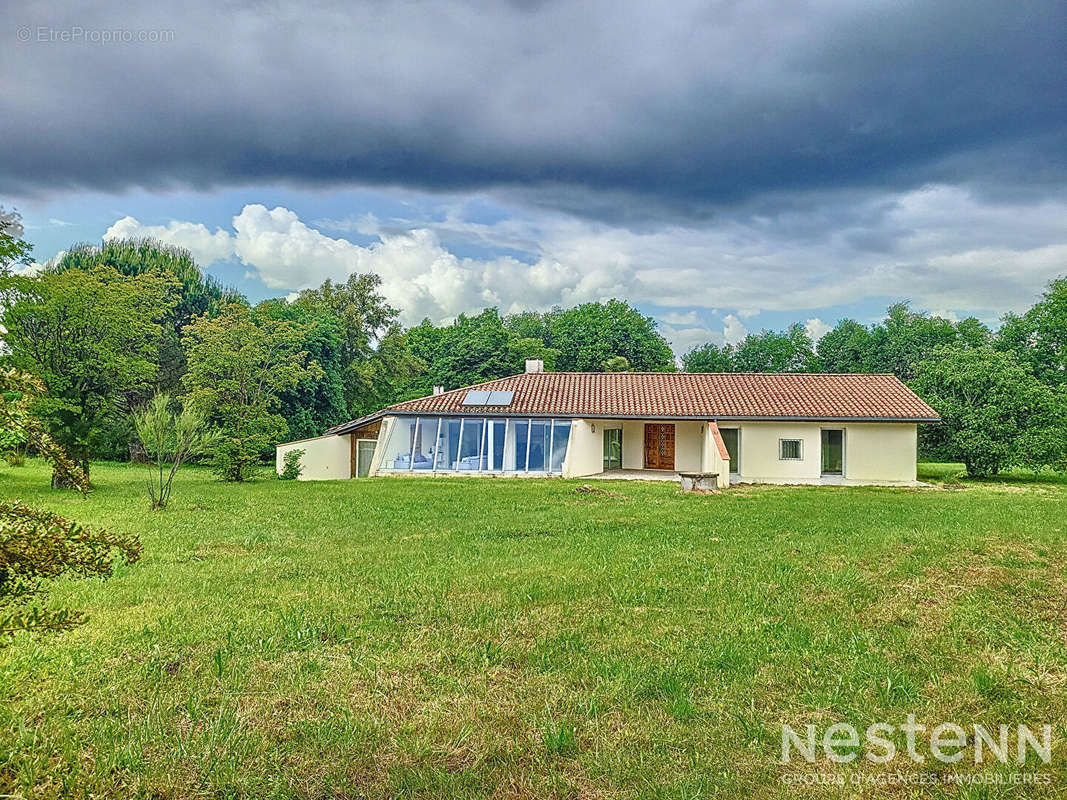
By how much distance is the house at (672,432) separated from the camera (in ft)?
77.0

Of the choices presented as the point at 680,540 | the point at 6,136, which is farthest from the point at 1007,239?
the point at 6,136

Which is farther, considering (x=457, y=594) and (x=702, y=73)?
(x=702, y=73)

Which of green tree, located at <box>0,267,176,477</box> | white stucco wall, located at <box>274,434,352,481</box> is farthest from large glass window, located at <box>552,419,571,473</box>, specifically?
green tree, located at <box>0,267,176,477</box>

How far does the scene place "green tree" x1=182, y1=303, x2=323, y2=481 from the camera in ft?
70.9

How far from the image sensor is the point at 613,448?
27.5m

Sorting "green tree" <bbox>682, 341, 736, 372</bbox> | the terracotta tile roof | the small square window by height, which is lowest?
the small square window

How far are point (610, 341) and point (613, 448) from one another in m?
22.7

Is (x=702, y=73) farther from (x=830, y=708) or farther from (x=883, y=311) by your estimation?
(x=883, y=311)

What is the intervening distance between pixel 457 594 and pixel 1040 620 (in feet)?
18.4

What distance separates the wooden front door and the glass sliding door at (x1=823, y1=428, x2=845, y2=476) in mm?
6103

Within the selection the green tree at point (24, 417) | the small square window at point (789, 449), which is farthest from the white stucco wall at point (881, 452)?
the green tree at point (24, 417)

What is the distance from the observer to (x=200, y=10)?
33.3 ft

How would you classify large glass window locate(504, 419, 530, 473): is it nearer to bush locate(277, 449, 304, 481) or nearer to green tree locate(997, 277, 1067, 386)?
bush locate(277, 449, 304, 481)

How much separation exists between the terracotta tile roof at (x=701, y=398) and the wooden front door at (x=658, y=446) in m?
1.75
